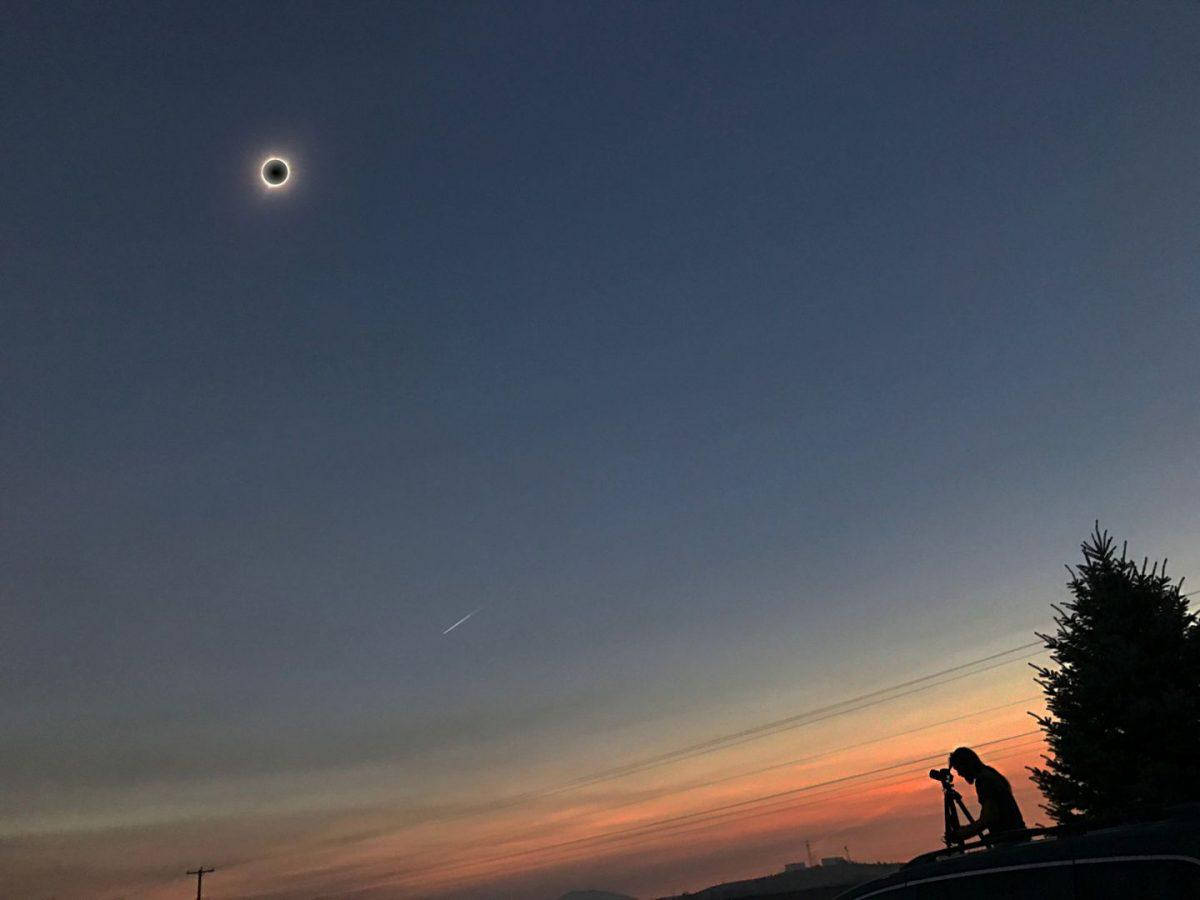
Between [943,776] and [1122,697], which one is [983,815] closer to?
[943,776]

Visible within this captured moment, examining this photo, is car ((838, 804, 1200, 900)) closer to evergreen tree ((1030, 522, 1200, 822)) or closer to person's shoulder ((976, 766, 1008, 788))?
person's shoulder ((976, 766, 1008, 788))

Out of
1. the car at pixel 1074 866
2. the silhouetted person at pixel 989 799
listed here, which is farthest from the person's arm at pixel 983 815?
the car at pixel 1074 866

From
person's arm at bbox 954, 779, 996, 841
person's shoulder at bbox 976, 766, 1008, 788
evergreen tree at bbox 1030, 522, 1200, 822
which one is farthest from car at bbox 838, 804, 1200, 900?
evergreen tree at bbox 1030, 522, 1200, 822

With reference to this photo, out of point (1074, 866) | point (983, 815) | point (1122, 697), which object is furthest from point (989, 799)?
point (1122, 697)

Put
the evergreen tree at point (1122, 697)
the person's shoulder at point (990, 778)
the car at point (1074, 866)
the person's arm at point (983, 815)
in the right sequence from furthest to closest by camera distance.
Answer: the evergreen tree at point (1122, 697)
the person's shoulder at point (990, 778)
the person's arm at point (983, 815)
the car at point (1074, 866)

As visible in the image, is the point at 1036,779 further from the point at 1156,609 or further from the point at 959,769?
the point at 959,769

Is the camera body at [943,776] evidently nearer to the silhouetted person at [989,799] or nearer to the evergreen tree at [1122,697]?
the silhouetted person at [989,799]

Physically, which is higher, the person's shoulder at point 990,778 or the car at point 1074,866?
the person's shoulder at point 990,778

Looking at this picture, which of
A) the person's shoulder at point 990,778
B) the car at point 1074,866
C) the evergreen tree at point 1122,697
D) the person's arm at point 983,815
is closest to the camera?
the car at point 1074,866
